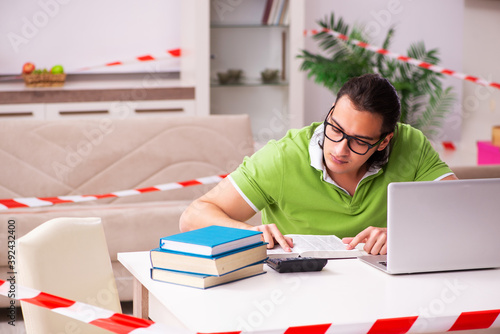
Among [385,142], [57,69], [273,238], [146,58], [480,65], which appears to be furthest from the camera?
[480,65]

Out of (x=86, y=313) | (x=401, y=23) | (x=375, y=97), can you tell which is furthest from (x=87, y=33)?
(x=86, y=313)

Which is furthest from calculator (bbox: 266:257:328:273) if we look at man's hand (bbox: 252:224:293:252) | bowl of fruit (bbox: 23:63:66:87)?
bowl of fruit (bbox: 23:63:66:87)

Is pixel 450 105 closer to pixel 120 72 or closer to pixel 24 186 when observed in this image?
pixel 120 72

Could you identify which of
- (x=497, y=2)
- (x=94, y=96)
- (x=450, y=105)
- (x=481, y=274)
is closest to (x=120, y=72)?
(x=94, y=96)

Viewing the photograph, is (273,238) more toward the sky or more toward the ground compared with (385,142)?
more toward the ground

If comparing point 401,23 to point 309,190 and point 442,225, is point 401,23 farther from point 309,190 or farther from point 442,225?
point 442,225

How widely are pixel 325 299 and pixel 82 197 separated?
2.44 metres

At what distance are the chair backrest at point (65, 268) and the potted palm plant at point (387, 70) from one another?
3.21 metres

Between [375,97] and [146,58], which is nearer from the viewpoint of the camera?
[375,97]

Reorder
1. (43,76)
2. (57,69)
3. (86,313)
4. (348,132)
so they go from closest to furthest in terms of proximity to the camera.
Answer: (86,313) < (348,132) < (43,76) < (57,69)

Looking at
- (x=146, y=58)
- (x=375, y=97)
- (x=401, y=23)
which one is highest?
(x=401, y=23)

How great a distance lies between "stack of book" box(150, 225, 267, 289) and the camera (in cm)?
152

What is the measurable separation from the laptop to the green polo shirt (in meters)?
0.48

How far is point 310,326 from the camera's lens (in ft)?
4.23
